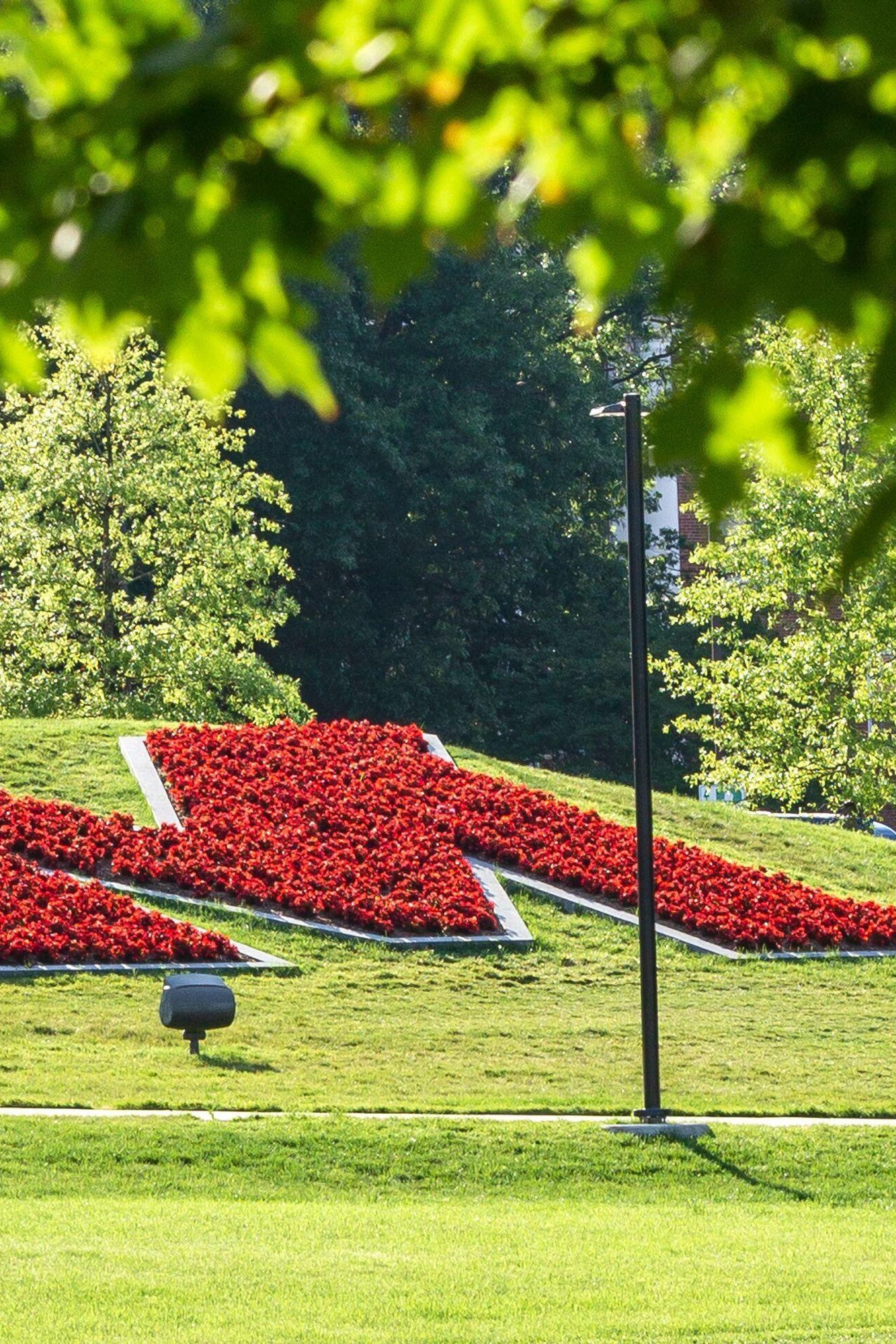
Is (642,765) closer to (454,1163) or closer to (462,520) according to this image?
(454,1163)

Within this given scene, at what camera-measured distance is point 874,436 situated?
2.12 m

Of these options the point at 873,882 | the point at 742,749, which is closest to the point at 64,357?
the point at 742,749

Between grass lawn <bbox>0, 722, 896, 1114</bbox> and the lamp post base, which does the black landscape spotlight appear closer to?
grass lawn <bbox>0, 722, 896, 1114</bbox>

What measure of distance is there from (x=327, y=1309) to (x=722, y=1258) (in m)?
2.10

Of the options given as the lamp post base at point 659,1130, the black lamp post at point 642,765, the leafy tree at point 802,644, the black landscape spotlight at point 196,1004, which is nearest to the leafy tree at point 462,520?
the leafy tree at point 802,644

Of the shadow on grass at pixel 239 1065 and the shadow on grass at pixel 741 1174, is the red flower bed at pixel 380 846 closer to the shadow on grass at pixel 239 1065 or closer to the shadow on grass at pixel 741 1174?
the shadow on grass at pixel 239 1065

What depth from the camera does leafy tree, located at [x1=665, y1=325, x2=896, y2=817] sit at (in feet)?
81.9

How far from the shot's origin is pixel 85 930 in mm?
15516

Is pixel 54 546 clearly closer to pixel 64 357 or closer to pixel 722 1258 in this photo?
pixel 64 357

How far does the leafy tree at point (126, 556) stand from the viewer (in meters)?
25.5

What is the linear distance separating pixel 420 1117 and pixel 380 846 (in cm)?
650

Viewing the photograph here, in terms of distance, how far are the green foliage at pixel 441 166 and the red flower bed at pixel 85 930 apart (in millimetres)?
13775

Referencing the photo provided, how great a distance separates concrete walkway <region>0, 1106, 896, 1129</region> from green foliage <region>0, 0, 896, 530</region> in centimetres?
1000

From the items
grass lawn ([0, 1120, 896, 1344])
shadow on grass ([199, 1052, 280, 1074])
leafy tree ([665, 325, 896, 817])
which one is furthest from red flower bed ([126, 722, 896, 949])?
leafy tree ([665, 325, 896, 817])
